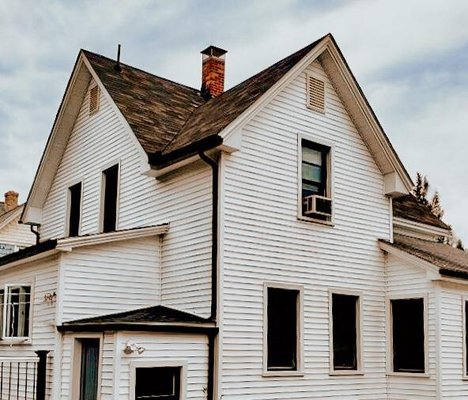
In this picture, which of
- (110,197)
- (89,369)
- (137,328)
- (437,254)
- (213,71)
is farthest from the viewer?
(213,71)

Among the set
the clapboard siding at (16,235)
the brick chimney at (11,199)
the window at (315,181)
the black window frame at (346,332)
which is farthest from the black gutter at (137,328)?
the brick chimney at (11,199)

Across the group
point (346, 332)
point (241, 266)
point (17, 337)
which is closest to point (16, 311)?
point (17, 337)

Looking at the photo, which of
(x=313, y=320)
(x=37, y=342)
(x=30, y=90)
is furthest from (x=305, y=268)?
(x=30, y=90)

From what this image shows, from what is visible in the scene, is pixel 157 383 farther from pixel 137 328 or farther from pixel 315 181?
pixel 315 181

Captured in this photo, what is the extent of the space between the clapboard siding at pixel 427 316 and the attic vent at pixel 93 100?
27.7 feet

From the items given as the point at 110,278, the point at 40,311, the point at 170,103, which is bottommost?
the point at 40,311

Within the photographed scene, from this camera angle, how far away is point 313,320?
16.3 m

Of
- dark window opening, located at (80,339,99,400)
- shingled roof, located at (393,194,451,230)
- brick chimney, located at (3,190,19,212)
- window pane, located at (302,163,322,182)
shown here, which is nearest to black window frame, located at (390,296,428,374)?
window pane, located at (302,163,322,182)

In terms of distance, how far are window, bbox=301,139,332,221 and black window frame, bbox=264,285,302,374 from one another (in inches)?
73.2

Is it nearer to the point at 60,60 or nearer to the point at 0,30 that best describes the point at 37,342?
the point at 0,30

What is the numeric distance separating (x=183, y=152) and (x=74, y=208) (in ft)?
20.9

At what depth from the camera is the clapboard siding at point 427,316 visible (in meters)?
16.7

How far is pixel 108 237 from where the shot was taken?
15047mm

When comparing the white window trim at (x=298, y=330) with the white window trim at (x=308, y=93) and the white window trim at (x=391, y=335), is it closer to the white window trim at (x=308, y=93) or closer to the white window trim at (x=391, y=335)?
the white window trim at (x=391, y=335)
